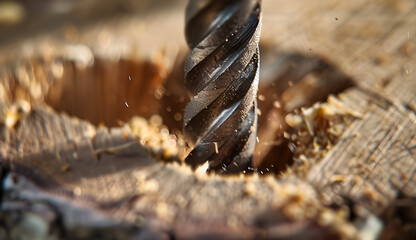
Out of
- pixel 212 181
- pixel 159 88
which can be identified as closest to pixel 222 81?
pixel 212 181

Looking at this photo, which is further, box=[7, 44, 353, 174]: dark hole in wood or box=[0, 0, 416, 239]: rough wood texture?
box=[7, 44, 353, 174]: dark hole in wood

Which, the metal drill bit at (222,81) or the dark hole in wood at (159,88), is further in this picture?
the dark hole in wood at (159,88)

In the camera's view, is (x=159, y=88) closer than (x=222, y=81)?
No

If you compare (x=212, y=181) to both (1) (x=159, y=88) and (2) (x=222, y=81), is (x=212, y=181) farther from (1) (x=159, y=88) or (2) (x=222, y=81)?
(1) (x=159, y=88)

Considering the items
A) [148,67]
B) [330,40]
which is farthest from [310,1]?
[148,67]
